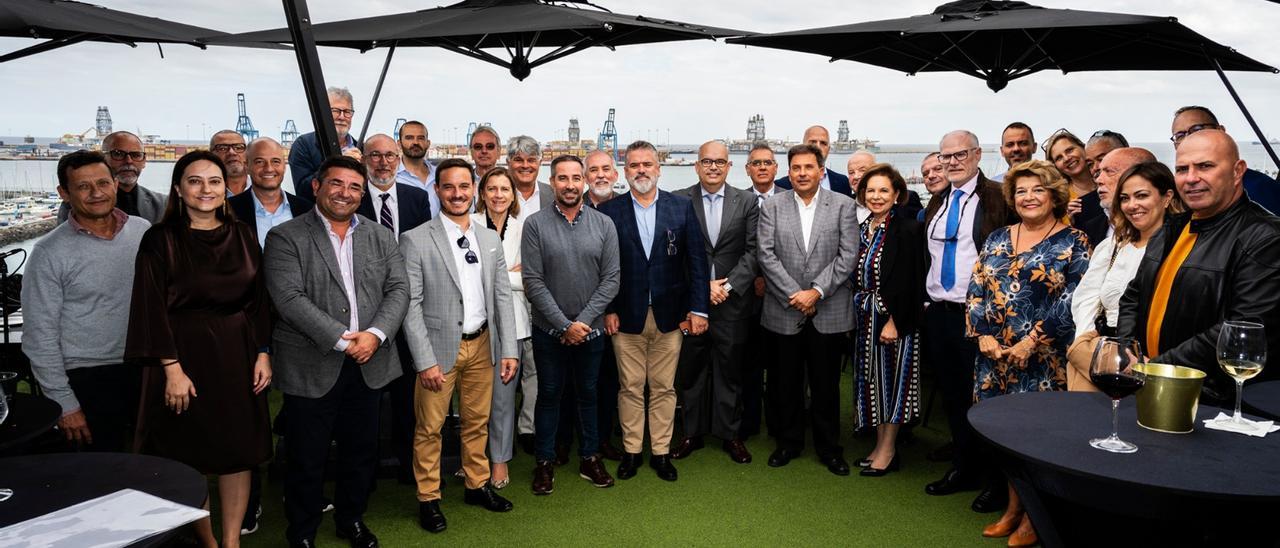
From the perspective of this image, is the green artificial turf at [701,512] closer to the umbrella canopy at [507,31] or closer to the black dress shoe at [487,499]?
the black dress shoe at [487,499]

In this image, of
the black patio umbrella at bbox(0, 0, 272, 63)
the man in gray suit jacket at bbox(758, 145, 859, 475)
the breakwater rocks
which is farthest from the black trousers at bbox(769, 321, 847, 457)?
the breakwater rocks

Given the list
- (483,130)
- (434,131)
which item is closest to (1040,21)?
(483,130)

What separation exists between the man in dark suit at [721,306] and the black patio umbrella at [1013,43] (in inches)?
63.3

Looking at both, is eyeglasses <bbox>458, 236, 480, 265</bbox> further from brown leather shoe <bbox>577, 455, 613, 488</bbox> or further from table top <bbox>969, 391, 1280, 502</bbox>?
table top <bbox>969, 391, 1280, 502</bbox>

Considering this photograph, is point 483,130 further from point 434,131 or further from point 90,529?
point 90,529

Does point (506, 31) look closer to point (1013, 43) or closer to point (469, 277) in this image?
point (469, 277)

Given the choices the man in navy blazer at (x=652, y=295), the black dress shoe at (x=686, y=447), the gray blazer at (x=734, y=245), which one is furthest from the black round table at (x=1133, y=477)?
the black dress shoe at (x=686, y=447)

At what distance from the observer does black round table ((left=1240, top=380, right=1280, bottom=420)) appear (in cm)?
211

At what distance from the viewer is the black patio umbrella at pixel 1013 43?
4.74m

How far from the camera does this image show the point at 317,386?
3.10 m

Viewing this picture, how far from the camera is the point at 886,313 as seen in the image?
414cm

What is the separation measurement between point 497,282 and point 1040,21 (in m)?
3.67

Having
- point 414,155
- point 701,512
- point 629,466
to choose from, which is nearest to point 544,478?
point 629,466

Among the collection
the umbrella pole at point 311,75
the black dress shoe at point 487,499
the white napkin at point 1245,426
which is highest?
the umbrella pole at point 311,75
